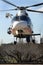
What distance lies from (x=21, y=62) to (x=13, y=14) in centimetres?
97

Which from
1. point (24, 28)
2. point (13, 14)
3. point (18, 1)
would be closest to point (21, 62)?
point (24, 28)

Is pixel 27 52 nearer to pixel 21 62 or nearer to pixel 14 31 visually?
pixel 21 62

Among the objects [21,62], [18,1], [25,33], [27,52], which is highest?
[18,1]

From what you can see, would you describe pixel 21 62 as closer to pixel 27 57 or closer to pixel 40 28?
pixel 27 57

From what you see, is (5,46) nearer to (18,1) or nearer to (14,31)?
(14,31)

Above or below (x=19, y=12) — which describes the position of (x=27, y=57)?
below

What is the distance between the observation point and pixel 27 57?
3062mm

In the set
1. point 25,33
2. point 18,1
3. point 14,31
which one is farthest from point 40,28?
point 18,1

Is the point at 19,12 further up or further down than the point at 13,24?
further up

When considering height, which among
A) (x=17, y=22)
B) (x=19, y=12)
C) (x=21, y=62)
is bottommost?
(x=21, y=62)

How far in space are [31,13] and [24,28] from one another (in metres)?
0.34

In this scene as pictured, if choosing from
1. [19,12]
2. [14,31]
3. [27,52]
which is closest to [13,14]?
[19,12]

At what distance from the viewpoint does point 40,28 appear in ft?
10.1

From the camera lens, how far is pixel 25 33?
10.2 ft
